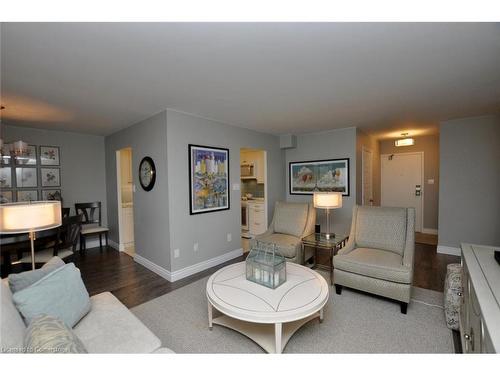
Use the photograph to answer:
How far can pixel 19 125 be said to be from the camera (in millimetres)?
3631

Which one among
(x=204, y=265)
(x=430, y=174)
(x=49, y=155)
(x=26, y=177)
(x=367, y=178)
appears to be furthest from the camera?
(x=430, y=174)

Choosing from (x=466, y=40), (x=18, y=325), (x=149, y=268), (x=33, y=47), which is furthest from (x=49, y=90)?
(x=466, y=40)

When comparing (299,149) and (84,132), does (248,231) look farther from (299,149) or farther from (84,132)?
(84,132)

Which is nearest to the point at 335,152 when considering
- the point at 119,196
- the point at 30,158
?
the point at 119,196

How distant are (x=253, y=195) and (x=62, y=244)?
13.7ft

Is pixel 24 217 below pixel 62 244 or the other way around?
the other way around

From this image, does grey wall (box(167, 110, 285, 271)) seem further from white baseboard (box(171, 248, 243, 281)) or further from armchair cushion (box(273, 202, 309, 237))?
armchair cushion (box(273, 202, 309, 237))

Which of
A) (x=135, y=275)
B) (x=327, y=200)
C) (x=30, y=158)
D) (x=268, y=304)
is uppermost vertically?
(x=30, y=158)

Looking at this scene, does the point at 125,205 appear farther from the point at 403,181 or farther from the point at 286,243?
the point at 403,181

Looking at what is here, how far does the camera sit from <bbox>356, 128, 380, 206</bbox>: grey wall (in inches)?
169

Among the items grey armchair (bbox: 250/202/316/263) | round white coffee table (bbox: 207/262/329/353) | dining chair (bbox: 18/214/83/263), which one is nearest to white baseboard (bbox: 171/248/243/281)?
grey armchair (bbox: 250/202/316/263)

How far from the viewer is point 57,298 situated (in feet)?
4.35

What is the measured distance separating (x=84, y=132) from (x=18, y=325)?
405cm

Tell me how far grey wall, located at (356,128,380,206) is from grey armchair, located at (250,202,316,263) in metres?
1.39
